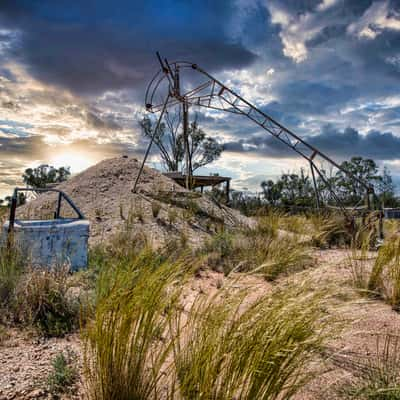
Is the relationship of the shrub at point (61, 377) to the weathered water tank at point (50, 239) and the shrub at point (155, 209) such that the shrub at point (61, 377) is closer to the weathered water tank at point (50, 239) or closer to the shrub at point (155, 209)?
the weathered water tank at point (50, 239)

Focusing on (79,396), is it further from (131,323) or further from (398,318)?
(398,318)

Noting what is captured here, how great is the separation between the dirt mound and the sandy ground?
12.4 feet

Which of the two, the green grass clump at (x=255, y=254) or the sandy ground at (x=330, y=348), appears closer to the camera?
the sandy ground at (x=330, y=348)

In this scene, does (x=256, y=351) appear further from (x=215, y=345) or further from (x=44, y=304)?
(x=44, y=304)

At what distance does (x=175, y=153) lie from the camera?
26547 mm

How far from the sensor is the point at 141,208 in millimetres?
8414

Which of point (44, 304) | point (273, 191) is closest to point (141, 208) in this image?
point (44, 304)

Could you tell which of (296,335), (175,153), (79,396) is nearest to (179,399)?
(296,335)

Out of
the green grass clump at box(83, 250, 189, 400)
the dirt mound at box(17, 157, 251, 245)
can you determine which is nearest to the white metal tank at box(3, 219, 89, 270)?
the dirt mound at box(17, 157, 251, 245)

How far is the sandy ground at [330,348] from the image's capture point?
175 centimetres

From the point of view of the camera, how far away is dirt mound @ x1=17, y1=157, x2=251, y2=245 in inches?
297

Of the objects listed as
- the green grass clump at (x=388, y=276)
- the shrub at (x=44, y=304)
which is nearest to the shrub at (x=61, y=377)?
the shrub at (x=44, y=304)

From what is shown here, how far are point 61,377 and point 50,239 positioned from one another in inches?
104

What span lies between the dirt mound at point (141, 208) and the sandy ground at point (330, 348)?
3.79 metres
